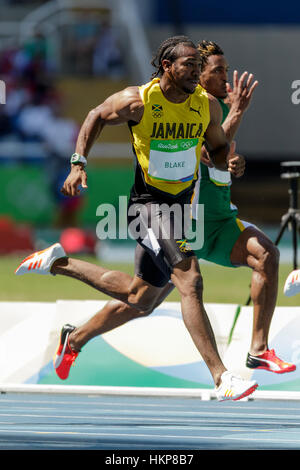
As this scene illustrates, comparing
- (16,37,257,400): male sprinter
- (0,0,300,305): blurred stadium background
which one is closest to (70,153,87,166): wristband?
(16,37,257,400): male sprinter

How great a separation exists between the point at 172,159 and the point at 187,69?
62 centimetres

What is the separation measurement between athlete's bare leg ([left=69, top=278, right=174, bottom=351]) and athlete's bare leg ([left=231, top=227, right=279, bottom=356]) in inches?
22.3

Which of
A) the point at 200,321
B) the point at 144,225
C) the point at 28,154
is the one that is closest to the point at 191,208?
the point at 144,225

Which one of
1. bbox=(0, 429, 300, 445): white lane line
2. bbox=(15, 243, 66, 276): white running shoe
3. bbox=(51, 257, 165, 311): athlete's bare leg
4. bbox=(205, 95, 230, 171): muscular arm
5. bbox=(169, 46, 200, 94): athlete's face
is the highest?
bbox=(169, 46, 200, 94): athlete's face

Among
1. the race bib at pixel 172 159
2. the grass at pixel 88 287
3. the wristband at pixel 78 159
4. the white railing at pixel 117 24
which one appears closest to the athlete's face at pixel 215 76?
the race bib at pixel 172 159

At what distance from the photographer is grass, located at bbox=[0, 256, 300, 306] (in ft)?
46.6

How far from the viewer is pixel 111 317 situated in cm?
780

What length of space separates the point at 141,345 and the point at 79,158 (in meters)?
1.94

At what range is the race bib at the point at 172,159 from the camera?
731 cm

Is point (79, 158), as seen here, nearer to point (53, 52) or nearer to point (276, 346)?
point (276, 346)

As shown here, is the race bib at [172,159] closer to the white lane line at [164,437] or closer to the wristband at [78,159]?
the wristband at [78,159]

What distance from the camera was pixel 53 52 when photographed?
85.7 ft

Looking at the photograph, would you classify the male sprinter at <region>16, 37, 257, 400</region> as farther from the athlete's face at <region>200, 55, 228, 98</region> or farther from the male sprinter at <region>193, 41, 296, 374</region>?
the athlete's face at <region>200, 55, 228, 98</region>

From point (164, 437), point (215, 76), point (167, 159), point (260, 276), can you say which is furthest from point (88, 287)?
point (164, 437)
